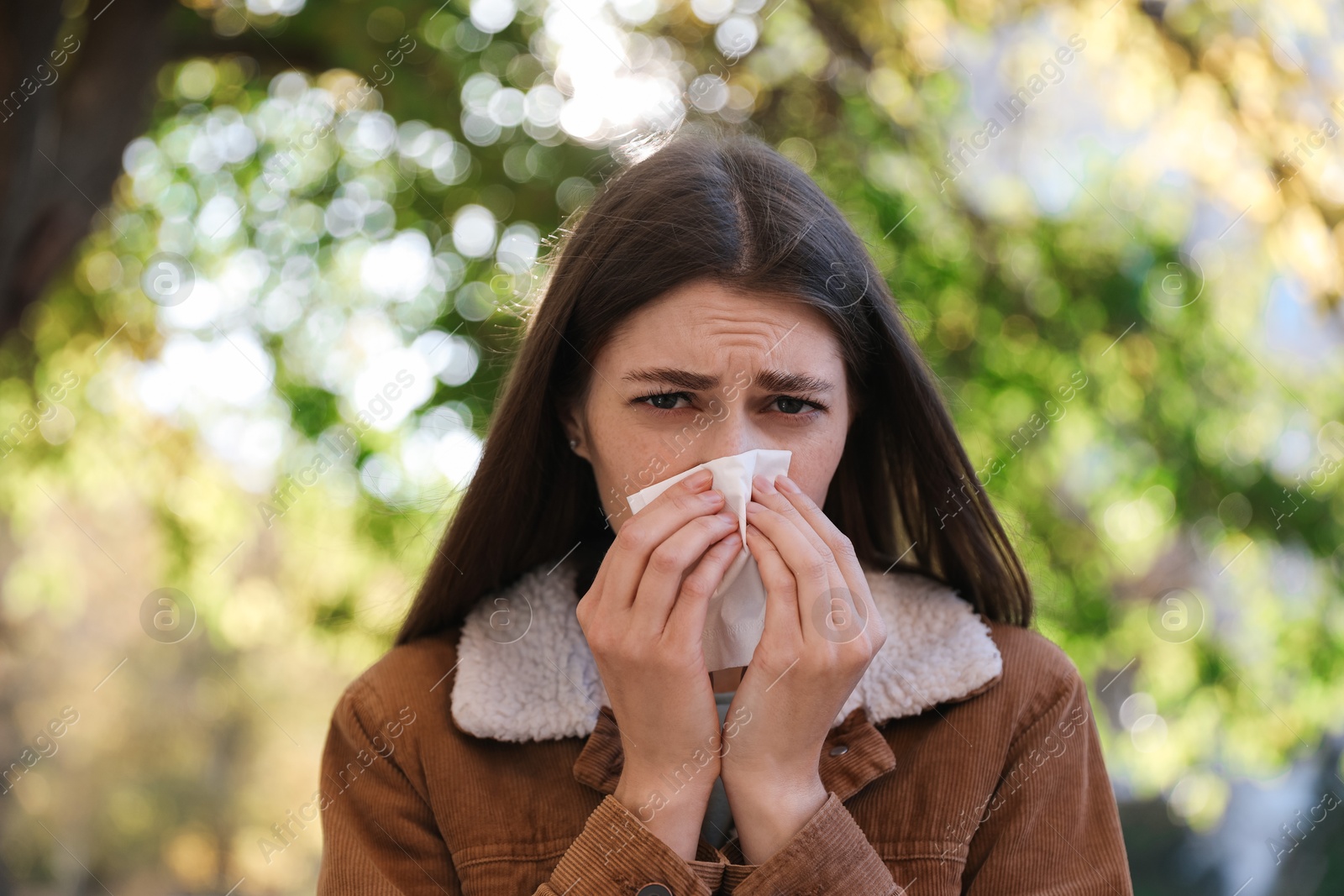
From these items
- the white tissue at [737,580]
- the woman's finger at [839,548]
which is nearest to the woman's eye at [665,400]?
the white tissue at [737,580]

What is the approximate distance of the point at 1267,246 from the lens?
433 cm

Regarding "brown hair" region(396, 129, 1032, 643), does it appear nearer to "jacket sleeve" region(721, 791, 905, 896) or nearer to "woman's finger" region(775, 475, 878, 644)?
"woman's finger" region(775, 475, 878, 644)

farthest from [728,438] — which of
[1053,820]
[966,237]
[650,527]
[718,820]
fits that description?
[966,237]

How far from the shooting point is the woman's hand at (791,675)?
185 cm

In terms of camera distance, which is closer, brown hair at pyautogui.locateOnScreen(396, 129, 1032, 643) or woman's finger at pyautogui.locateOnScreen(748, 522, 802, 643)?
woman's finger at pyautogui.locateOnScreen(748, 522, 802, 643)

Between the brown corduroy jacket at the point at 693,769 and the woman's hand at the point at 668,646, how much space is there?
0.05 m

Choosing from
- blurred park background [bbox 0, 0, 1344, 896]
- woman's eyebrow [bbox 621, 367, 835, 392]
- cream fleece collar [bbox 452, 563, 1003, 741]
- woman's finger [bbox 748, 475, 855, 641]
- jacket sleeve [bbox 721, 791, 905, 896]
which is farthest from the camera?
blurred park background [bbox 0, 0, 1344, 896]

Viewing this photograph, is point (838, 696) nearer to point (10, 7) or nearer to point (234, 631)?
point (10, 7)

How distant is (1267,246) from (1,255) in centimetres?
530

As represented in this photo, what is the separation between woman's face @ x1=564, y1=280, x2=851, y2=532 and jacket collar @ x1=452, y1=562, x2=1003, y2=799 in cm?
34

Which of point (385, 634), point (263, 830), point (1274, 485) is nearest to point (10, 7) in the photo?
point (385, 634)

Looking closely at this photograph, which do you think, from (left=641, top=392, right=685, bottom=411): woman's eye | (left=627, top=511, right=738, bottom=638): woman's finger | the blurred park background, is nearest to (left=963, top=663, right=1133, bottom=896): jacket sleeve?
(left=627, top=511, right=738, bottom=638): woman's finger

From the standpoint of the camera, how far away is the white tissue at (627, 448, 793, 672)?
1.91 metres

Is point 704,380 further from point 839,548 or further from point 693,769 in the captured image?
point 693,769
